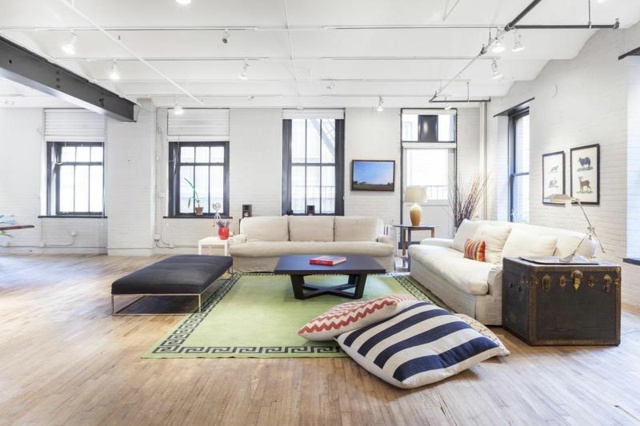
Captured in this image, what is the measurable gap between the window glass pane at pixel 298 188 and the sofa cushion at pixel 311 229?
4.80 ft

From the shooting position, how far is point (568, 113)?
5258 mm

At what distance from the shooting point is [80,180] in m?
8.36

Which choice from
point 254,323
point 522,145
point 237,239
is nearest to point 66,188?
point 237,239

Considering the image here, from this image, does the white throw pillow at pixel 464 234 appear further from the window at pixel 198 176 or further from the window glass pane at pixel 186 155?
the window glass pane at pixel 186 155

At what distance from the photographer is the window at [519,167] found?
6.80 m

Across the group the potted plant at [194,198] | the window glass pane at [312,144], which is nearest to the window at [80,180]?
the potted plant at [194,198]

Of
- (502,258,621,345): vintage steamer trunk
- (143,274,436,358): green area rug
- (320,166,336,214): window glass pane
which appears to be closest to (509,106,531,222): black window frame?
(143,274,436,358): green area rug

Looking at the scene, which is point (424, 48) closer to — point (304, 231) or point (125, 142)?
point (304, 231)

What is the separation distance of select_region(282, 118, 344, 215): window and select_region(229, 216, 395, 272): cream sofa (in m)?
1.44

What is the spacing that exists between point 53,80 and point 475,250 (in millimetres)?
5899

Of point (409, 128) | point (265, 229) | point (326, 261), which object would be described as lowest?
point (326, 261)

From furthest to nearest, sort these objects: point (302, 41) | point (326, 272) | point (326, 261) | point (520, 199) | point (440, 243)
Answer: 1. point (520, 199)
2. point (440, 243)
3. point (302, 41)
4. point (326, 261)
5. point (326, 272)

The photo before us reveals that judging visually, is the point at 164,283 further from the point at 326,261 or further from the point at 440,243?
the point at 440,243

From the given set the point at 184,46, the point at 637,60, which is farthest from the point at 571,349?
the point at 184,46
